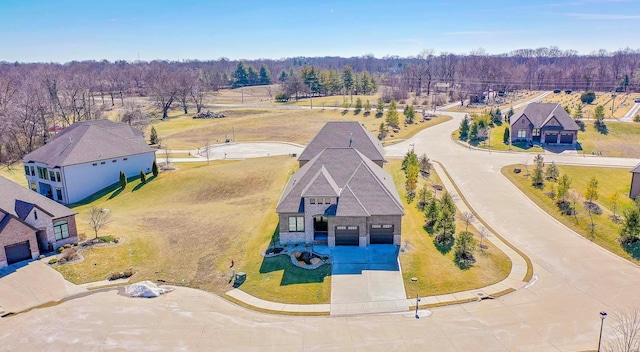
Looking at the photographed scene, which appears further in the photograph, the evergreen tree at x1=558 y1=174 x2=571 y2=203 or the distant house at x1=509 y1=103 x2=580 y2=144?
the distant house at x1=509 y1=103 x2=580 y2=144

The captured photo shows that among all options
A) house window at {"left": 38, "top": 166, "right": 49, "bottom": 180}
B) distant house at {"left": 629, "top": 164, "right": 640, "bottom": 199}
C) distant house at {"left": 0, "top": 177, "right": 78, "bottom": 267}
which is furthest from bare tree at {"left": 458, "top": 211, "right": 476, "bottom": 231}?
house window at {"left": 38, "top": 166, "right": 49, "bottom": 180}

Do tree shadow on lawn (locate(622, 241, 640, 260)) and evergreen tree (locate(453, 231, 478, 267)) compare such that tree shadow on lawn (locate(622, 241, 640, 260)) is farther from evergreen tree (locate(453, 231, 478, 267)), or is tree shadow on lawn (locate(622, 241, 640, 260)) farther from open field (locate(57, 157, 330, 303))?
open field (locate(57, 157, 330, 303))

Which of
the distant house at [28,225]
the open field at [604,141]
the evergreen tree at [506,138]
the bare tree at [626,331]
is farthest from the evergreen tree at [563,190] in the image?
the distant house at [28,225]

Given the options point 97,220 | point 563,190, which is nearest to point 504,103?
point 563,190

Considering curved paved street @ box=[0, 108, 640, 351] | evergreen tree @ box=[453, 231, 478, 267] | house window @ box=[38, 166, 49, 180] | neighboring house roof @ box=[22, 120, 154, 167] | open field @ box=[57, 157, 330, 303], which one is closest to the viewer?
curved paved street @ box=[0, 108, 640, 351]

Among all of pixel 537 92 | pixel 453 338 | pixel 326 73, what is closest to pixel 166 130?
pixel 326 73
